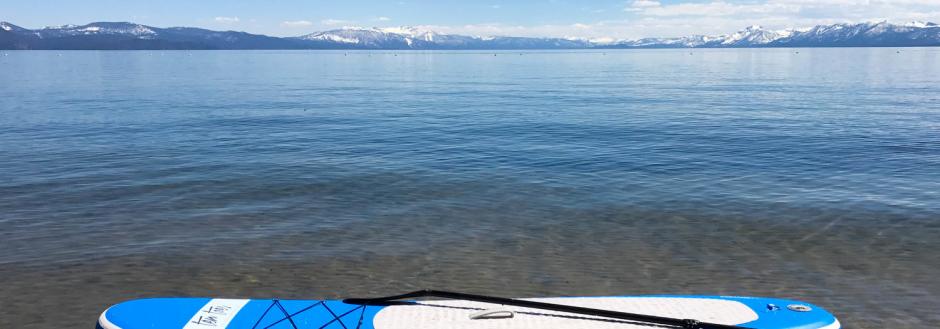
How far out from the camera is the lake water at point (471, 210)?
45.2 ft

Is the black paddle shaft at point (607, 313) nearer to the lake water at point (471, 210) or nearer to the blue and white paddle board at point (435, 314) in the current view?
the blue and white paddle board at point (435, 314)

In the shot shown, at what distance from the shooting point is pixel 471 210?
19922mm

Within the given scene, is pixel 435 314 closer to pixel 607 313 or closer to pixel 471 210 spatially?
pixel 607 313

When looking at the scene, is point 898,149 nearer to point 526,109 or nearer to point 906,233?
point 906,233

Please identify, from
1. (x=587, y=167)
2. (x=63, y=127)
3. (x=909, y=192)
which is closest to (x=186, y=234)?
(x=587, y=167)

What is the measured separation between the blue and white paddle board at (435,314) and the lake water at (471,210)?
10.1 ft

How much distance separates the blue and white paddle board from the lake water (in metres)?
3.07

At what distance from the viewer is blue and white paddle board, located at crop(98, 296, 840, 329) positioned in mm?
9141

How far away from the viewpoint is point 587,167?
26.8 metres

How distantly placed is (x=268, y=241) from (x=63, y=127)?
95.0 ft

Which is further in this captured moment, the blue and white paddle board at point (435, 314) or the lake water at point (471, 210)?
the lake water at point (471, 210)

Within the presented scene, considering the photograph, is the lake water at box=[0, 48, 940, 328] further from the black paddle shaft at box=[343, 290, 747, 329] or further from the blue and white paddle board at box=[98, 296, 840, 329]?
the black paddle shaft at box=[343, 290, 747, 329]

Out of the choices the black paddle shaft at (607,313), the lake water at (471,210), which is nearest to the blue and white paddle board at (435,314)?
the black paddle shaft at (607,313)

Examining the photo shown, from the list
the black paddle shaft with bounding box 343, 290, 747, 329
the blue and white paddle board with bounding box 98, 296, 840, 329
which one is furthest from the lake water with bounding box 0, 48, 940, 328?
the black paddle shaft with bounding box 343, 290, 747, 329
